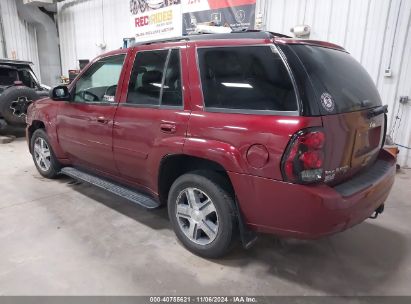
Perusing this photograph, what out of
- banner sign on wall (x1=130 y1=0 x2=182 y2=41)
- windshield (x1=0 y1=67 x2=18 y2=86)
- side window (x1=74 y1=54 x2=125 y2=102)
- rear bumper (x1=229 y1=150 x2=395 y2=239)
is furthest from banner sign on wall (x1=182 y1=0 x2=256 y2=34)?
rear bumper (x1=229 y1=150 x2=395 y2=239)

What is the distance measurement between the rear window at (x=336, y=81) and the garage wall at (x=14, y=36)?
1117 cm

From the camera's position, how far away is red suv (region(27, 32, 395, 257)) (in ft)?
6.10

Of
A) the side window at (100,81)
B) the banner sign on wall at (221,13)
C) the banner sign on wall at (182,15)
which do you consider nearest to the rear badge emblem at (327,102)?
the side window at (100,81)

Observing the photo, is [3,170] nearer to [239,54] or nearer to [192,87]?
[192,87]

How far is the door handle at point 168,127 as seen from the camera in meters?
2.41

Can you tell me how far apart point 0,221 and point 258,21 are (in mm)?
5135

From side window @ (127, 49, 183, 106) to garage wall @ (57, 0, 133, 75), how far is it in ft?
19.9

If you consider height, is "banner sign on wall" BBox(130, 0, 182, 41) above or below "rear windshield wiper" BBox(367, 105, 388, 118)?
above

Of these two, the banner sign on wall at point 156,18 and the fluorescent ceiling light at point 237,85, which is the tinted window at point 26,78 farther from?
the fluorescent ceiling light at point 237,85

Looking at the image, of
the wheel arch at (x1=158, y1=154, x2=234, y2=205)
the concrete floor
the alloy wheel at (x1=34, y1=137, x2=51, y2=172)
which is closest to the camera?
the concrete floor

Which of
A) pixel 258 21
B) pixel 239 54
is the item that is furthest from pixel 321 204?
pixel 258 21

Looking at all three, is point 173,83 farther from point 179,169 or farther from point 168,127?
point 179,169

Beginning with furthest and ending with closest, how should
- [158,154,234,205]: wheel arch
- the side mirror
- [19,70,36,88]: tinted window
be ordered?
[19,70,36,88]: tinted window → the side mirror → [158,154,234,205]: wheel arch

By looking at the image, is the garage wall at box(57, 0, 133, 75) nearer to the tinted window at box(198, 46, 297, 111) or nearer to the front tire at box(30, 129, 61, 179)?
the front tire at box(30, 129, 61, 179)
